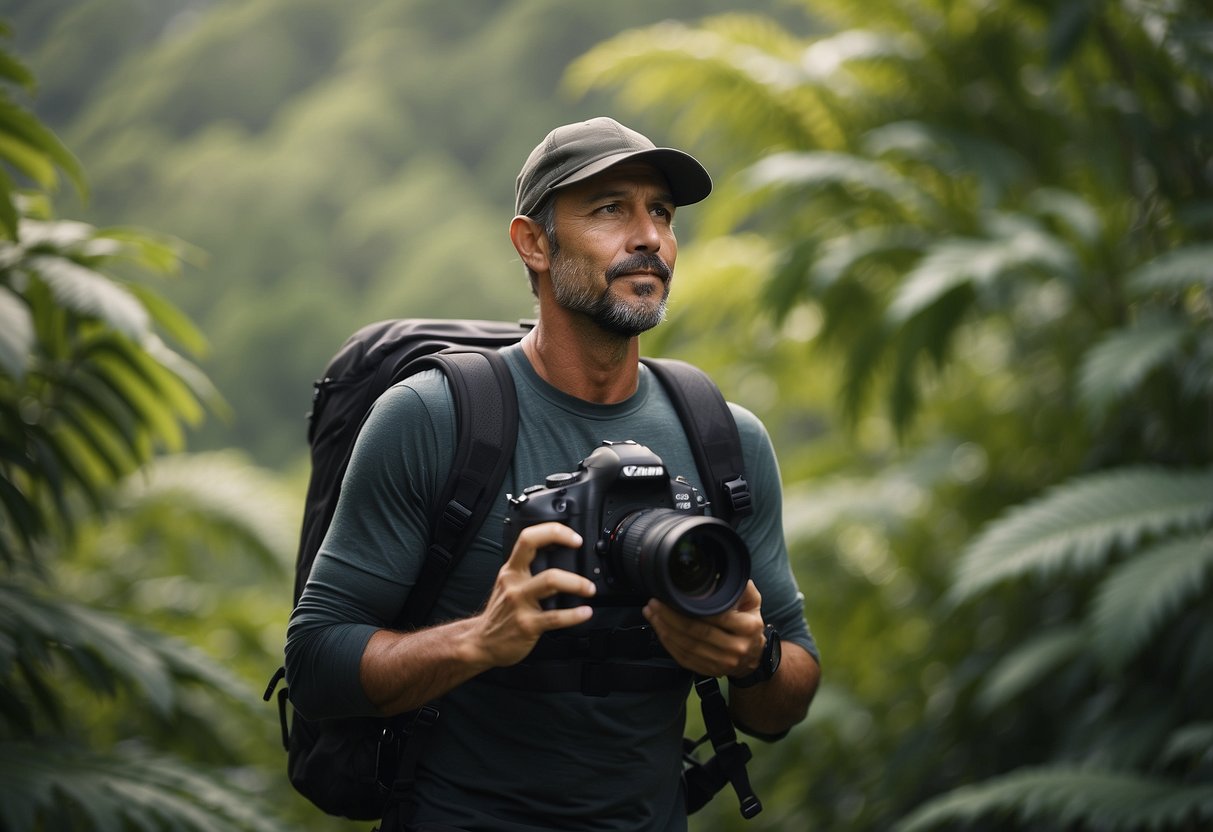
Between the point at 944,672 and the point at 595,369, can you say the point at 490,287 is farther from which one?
the point at 595,369

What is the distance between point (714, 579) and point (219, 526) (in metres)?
3.38

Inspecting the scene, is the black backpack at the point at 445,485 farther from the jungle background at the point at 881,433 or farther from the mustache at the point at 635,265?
the jungle background at the point at 881,433

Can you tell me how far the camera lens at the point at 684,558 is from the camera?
144 centimetres

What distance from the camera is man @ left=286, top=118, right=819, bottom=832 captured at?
A: 4.97 feet

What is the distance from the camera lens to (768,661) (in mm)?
1691

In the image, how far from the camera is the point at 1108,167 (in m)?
3.99

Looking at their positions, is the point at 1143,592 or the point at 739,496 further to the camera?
the point at 1143,592

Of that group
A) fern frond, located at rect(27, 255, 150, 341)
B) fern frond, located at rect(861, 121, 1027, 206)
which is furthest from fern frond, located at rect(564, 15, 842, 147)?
fern frond, located at rect(27, 255, 150, 341)

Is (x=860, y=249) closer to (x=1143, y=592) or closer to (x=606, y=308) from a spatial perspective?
(x=1143, y=592)

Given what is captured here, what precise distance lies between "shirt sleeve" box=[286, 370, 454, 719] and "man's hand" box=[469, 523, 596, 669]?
0.64ft

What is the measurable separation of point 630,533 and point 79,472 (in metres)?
2.00

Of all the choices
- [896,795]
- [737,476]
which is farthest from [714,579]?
[896,795]

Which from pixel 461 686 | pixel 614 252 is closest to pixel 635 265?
pixel 614 252

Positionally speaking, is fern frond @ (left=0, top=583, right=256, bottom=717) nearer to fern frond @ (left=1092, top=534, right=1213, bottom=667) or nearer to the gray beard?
the gray beard
